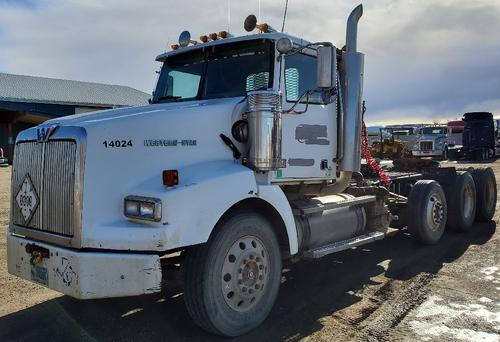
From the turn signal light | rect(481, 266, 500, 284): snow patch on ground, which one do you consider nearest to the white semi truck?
the turn signal light

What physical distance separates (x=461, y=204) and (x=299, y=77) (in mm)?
4771

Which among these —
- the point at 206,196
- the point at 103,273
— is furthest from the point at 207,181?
the point at 103,273

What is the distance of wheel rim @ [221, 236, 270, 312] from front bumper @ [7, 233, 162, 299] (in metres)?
0.68

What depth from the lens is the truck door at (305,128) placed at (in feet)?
16.8

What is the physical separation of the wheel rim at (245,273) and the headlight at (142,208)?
809mm

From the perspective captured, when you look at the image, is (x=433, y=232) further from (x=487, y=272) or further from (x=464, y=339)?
(x=464, y=339)

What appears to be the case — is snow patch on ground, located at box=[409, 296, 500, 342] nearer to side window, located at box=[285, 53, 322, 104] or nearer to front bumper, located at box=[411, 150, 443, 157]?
side window, located at box=[285, 53, 322, 104]

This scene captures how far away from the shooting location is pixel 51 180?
12.8 ft

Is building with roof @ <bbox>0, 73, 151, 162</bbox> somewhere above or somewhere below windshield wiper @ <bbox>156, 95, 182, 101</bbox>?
above

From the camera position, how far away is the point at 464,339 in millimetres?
4035

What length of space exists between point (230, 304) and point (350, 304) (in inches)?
58.5

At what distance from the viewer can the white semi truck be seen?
3.67 m

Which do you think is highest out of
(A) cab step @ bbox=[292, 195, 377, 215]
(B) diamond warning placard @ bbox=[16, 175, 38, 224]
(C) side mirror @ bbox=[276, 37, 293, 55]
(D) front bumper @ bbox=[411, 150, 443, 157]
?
(C) side mirror @ bbox=[276, 37, 293, 55]

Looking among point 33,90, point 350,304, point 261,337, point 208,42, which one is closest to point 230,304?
point 261,337
